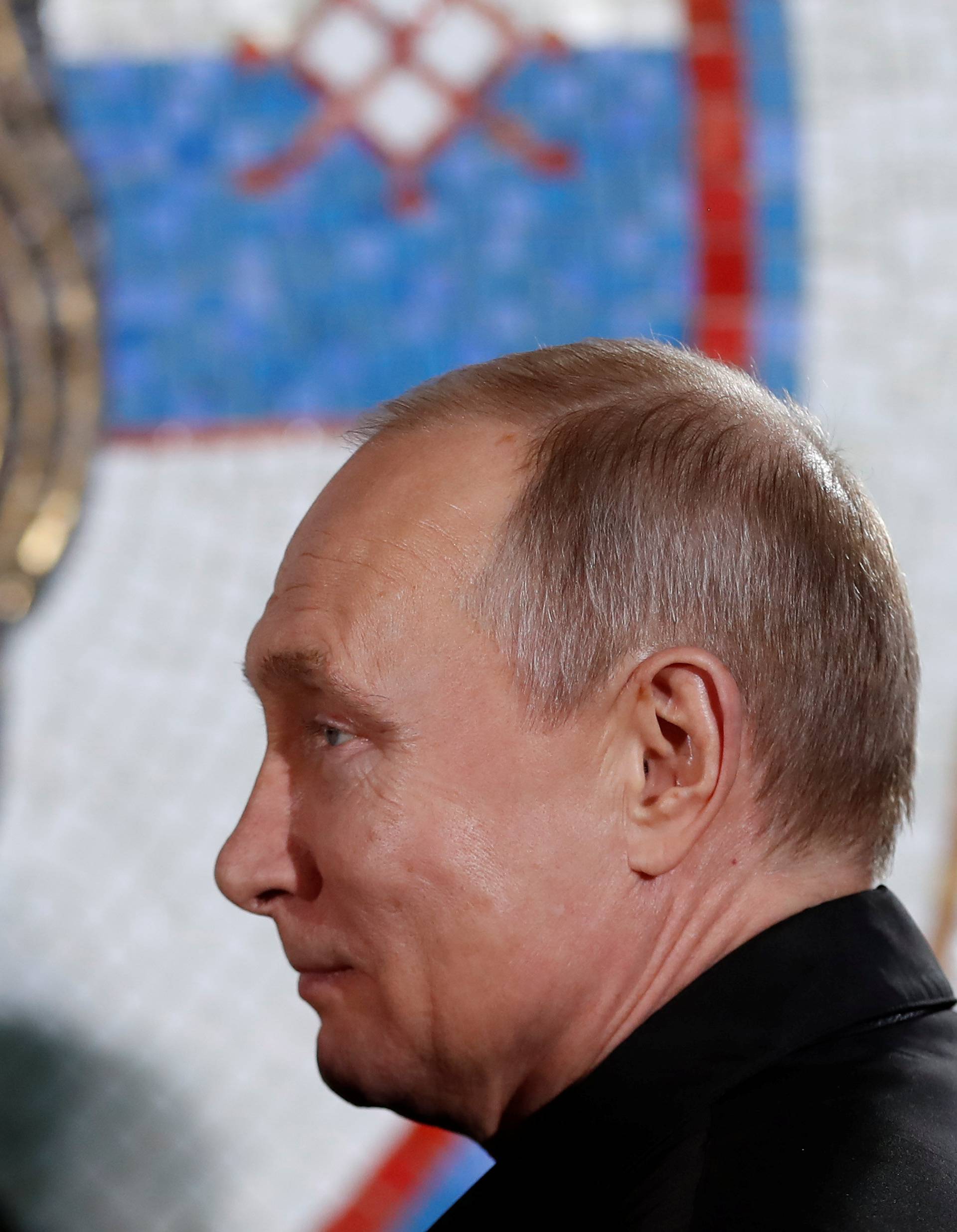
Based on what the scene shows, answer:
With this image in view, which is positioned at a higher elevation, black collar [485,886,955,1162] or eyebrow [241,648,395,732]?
eyebrow [241,648,395,732]

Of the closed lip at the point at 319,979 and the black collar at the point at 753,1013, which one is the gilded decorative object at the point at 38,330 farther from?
the black collar at the point at 753,1013

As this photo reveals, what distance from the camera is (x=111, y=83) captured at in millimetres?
1230

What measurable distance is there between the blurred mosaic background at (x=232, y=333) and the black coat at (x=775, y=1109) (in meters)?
0.67

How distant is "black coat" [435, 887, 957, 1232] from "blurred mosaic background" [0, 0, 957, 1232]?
0.67 metres

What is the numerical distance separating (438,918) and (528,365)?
0.27 meters

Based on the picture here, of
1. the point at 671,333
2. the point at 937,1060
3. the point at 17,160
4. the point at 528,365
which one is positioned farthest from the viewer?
the point at 671,333

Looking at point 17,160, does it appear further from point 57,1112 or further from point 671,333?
point 57,1112

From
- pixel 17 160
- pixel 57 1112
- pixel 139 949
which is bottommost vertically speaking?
pixel 57 1112

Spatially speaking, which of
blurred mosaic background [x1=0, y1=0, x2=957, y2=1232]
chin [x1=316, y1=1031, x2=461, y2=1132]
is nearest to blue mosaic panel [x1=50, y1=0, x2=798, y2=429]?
blurred mosaic background [x1=0, y1=0, x2=957, y2=1232]

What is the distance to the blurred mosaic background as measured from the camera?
1225 millimetres

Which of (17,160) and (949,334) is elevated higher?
(17,160)

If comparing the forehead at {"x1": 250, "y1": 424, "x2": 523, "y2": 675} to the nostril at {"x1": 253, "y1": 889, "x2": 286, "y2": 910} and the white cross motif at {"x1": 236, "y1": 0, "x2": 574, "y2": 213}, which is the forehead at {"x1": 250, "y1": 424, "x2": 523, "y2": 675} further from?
the white cross motif at {"x1": 236, "y1": 0, "x2": 574, "y2": 213}

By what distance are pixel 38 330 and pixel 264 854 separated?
722mm

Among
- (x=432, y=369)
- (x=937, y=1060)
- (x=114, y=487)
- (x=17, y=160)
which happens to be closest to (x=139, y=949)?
(x=114, y=487)
